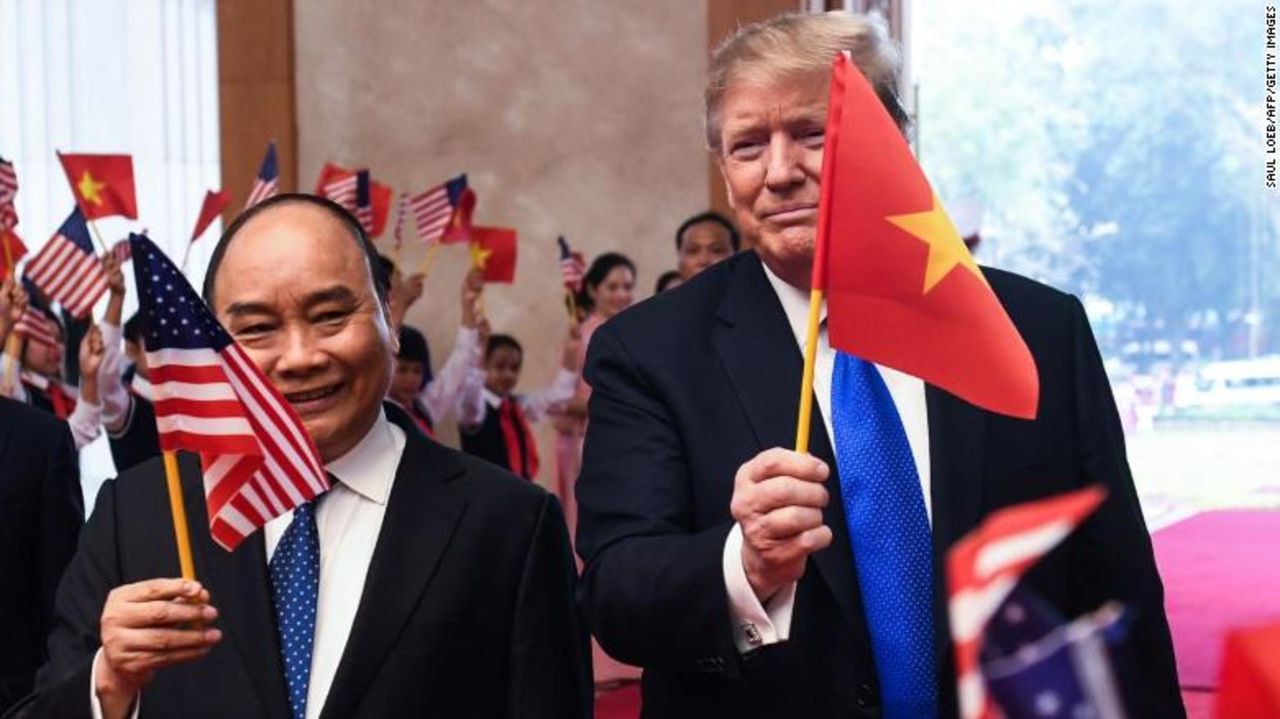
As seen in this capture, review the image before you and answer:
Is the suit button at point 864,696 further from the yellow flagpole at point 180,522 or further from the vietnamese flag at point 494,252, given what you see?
the vietnamese flag at point 494,252

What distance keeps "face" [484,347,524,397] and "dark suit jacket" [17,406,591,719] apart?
685cm

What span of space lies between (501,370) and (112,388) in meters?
2.77

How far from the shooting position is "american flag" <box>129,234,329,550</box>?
2229 millimetres

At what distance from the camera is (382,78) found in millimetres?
10859

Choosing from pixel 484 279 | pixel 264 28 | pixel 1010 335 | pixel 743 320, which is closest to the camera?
pixel 1010 335

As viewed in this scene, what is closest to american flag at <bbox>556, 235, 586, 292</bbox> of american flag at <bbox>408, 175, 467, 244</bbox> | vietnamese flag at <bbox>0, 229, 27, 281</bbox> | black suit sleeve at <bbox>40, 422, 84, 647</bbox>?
american flag at <bbox>408, 175, 467, 244</bbox>

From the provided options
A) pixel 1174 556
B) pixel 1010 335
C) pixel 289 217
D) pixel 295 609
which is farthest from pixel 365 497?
pixel 1174 556

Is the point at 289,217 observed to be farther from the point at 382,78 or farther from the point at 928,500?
the point at 382,78

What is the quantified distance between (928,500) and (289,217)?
2.71 ft

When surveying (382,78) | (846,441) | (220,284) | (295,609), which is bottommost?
(295,609)

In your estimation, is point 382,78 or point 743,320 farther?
point 382,78

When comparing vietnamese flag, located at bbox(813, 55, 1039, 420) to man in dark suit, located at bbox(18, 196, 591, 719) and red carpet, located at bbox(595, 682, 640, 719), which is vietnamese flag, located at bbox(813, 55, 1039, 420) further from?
red carpet, located at bbox(595, 682, 640, 719)

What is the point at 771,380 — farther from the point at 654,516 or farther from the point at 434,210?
the point at 434,210

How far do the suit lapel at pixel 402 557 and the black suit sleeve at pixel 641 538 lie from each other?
168 millimetres
